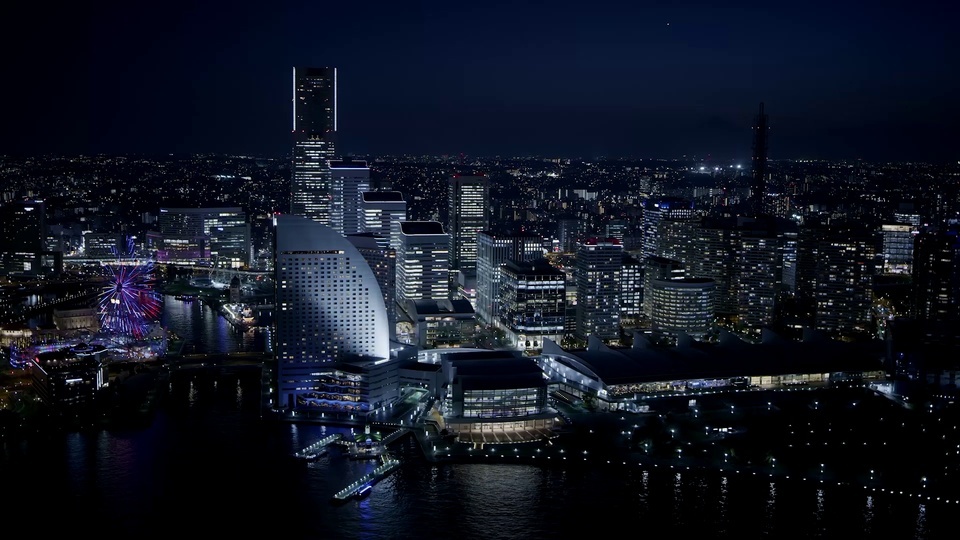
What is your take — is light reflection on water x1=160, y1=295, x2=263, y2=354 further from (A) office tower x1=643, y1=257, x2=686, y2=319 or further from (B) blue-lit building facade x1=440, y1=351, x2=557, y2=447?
(A) office tower x1=643, y1=257, x2=686, y2=319

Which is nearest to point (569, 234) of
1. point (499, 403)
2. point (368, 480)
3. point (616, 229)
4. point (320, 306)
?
point (616, 229)

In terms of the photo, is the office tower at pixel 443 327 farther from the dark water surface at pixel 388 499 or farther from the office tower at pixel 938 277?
the office tower at pixel 938 277

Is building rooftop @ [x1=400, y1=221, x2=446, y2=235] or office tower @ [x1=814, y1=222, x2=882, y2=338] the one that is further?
building rooftop @ [x1=400, y1=221, x2=446, y2=235]

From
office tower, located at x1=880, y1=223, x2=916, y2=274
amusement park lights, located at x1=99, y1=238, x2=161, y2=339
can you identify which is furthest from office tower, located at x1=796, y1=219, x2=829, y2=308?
amusement park lights, located at x1=99, y1=238, x2=161, y2=339

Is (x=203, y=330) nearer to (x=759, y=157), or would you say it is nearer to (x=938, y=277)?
(x=938, y=277)

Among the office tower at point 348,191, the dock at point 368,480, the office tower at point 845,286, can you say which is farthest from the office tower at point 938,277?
the office tower at point 348,191

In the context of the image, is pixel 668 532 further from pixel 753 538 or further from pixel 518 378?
pixel 518 378
